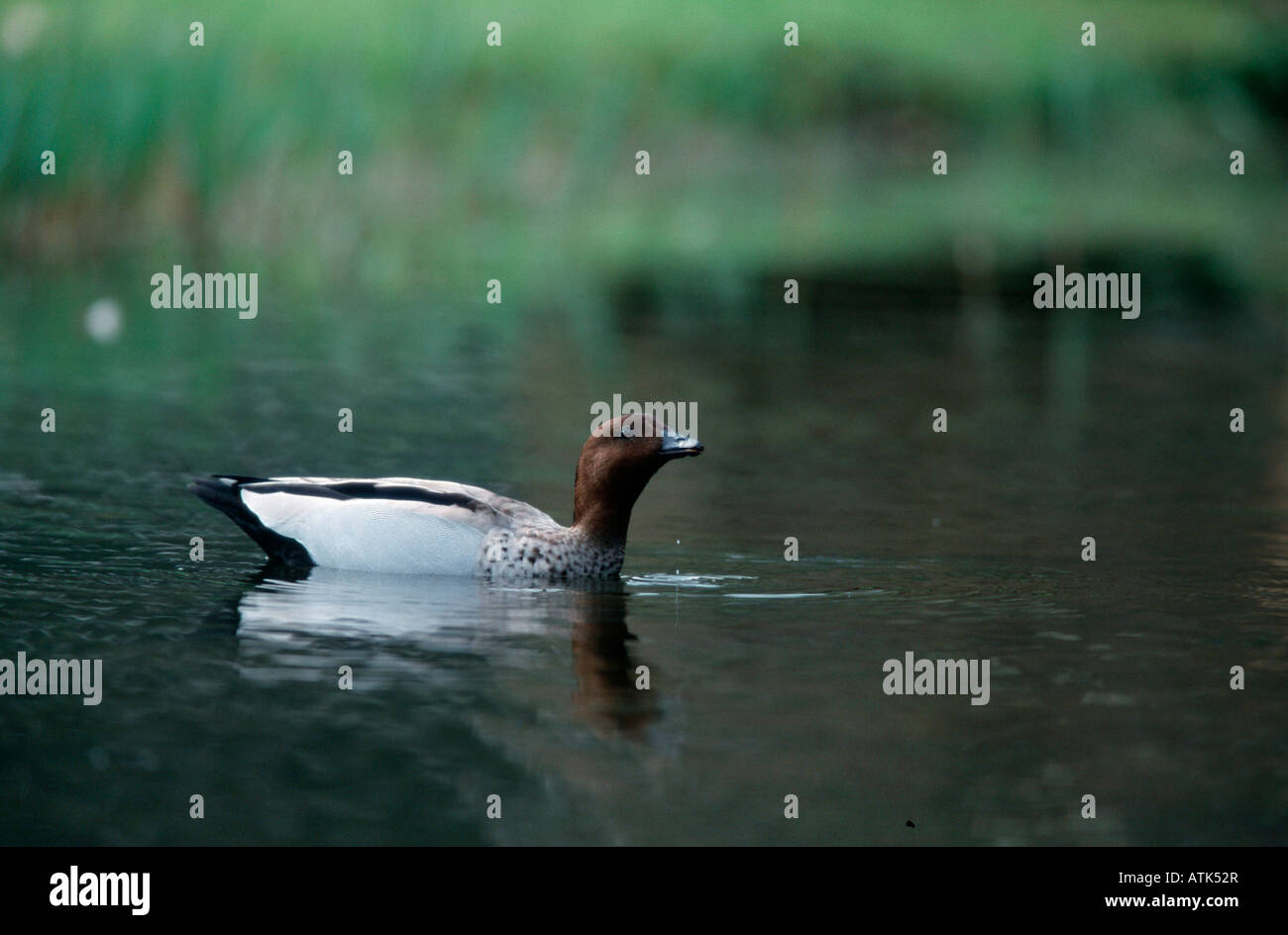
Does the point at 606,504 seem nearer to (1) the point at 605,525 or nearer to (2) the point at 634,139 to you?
(1) the point at 605,525

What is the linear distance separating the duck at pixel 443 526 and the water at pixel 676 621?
194 mm

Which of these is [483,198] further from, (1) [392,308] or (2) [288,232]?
(1) [392,308]

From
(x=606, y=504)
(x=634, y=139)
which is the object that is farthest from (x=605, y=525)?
(x=634, y=139)

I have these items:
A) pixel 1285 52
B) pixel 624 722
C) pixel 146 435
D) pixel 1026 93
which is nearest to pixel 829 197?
pixel 1026 93

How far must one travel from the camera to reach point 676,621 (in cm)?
949

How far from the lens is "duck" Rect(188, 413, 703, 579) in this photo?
1041cm

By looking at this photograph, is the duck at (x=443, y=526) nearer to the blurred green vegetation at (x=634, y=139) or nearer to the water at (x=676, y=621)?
the water at (x=676, y=621)

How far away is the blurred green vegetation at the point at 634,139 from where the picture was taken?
2184 centimetres

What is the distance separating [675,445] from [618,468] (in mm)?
333

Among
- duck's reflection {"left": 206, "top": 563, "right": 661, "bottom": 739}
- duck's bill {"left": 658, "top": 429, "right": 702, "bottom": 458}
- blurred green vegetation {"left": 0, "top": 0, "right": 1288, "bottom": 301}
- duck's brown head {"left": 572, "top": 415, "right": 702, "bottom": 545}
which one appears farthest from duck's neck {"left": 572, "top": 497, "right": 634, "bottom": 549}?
blurred green vegetation {"left": 0, "top": 0, "right": 1288, "bottom": 301}

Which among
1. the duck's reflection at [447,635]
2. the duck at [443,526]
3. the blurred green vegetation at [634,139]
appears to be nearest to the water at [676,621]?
the duck's reflection at [447,635]

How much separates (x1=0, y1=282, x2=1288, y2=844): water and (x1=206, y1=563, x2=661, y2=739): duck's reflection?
29 millimetres

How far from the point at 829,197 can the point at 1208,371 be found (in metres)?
15.1

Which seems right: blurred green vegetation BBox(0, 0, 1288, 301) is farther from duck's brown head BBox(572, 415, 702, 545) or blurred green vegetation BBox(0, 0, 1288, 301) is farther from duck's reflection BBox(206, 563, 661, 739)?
duck's reflection BBox(206, 563, 661, 739)
